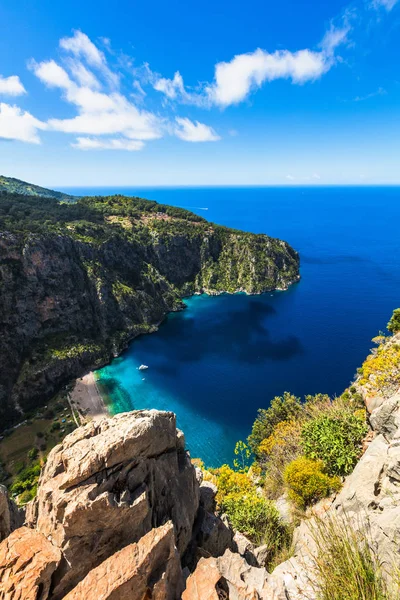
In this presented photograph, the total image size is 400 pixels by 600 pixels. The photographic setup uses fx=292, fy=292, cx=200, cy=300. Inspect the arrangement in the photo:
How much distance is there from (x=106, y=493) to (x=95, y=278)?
10063 cm

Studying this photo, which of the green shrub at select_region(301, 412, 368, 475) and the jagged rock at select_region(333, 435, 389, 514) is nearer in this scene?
the jagged rock at select_region(333, 435, 389, 514)

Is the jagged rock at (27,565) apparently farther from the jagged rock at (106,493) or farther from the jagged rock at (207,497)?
the jagged rock at (207,497)

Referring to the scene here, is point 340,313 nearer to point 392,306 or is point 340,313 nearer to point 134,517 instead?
point 392,306

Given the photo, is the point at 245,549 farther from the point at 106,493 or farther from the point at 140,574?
the point at 106,493

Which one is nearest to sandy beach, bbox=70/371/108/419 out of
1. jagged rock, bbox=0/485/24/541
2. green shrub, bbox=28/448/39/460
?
green shrub, bbox=28/448/39/460

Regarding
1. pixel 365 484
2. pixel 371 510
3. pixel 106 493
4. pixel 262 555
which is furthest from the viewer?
pixel 262 555

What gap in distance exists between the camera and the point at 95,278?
108 meters

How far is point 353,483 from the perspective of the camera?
24625 mm

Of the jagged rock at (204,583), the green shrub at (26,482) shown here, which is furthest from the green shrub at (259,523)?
the green shrub at (26,482)

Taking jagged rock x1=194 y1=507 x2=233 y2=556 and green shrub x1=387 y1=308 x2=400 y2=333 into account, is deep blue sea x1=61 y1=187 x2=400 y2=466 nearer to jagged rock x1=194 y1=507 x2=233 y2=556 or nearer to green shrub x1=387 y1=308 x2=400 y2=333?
green shrub x1=387 y1=308 x2=400 y2=333

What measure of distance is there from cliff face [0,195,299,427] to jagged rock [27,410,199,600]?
70960 mm

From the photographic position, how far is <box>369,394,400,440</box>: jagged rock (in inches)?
1055

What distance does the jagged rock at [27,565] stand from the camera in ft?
40.0

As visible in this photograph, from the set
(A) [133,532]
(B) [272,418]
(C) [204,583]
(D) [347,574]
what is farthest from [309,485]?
(B) [272,418]
